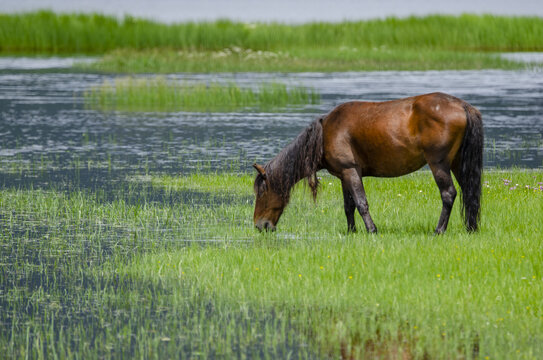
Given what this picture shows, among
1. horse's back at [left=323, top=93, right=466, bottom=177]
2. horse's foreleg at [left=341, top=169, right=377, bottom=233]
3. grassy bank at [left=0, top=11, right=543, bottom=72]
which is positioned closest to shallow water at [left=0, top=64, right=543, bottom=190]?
grassy bank at [left=0, top=11, right=543, bottom=72]

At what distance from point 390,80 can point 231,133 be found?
1969cm

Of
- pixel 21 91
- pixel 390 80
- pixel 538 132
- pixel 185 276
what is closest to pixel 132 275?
pixel 185 276

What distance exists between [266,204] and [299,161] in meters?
0.66

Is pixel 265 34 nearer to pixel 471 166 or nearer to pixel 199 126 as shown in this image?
pixel 199 126

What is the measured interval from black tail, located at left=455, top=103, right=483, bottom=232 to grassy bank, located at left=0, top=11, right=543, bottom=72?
3762 cm

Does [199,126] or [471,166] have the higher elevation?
[471,166]

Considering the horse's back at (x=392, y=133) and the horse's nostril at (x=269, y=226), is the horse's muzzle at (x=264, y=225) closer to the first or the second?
the horse's nostril at (x=269, y=226)

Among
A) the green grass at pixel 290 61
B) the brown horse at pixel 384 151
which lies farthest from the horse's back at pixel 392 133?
the green grass at pixel 290 61

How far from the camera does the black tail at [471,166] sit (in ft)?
35.2

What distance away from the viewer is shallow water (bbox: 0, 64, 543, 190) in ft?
65.5

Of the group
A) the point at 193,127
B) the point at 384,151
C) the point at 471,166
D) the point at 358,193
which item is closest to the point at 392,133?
the point at 384,151

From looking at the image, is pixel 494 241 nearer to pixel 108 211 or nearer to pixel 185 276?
pixel 185 276

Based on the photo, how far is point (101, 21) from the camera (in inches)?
2741

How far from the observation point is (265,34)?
61.8 meters
